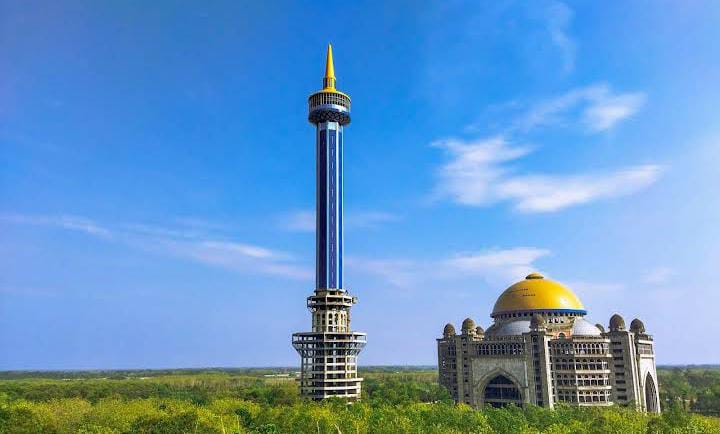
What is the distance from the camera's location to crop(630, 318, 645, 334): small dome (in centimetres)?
12912

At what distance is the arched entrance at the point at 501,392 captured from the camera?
12438cm

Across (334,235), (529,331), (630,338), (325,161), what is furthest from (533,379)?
(325,161)

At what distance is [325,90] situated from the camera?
13650 cm

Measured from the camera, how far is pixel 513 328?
5153 inches

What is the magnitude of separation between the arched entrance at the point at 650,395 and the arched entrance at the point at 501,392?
3132 cm

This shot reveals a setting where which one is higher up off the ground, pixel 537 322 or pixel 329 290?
pixel 329 290

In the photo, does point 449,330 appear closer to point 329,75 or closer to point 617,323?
point 617,323

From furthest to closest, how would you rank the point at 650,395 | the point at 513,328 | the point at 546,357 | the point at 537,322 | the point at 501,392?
the point at 513,328, the point at 650,395, the point at 501,392, the point at 537,322, the point at 546,357

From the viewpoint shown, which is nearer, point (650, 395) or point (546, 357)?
point (546, 357)

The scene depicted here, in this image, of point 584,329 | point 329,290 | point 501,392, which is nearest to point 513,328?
point 501,392

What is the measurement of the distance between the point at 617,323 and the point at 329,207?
71.4 meters

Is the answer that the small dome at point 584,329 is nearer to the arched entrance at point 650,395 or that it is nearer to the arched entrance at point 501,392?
the arched entrance at point 650,395

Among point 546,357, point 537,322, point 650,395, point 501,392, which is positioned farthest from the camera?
point 650,395

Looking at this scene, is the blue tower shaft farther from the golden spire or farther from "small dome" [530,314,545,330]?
"small dome" [530,314,545,330]
